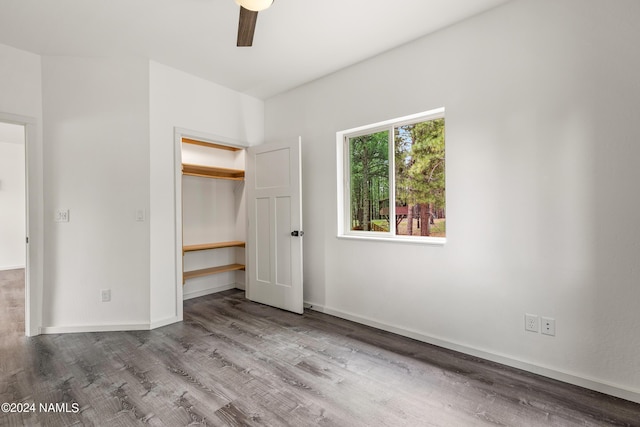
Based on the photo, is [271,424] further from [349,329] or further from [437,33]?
[437,33]

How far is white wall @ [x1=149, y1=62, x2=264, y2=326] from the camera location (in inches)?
123

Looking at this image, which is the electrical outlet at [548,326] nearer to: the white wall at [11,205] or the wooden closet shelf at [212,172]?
the wooden closet shelf at [212,172]

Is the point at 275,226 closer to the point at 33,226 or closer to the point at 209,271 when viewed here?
the point at 209,271

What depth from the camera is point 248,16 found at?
6.37 ft

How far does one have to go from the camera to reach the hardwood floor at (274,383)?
174 cm

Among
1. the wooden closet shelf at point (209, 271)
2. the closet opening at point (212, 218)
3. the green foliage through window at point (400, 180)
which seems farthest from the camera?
the closet opening at point (212, 218)

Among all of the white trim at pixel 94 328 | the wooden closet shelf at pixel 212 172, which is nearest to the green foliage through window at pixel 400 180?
the wooden closet shelf at pixel 212 172

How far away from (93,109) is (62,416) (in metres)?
2.59

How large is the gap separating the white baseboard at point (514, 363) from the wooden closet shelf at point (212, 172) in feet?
7.94

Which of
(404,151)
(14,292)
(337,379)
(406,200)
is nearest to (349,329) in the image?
(337,379)

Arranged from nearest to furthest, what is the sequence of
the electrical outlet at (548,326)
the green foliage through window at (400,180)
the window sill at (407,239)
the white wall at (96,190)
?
1. the electrical outlet at (548,326)
2. the window sill at (407,239)
3. the green foliage through window at (400,180)
4. the white wall at (96,190)

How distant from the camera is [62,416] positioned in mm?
1754

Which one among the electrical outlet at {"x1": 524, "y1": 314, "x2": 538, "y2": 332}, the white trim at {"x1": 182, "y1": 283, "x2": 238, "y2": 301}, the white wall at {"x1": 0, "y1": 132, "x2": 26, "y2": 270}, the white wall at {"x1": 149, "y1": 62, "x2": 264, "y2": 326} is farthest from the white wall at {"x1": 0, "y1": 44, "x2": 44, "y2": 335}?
the white wall at {"x1": 0, "y1": 132, "x2": 26, "y2": 270}

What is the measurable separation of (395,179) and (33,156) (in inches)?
133
